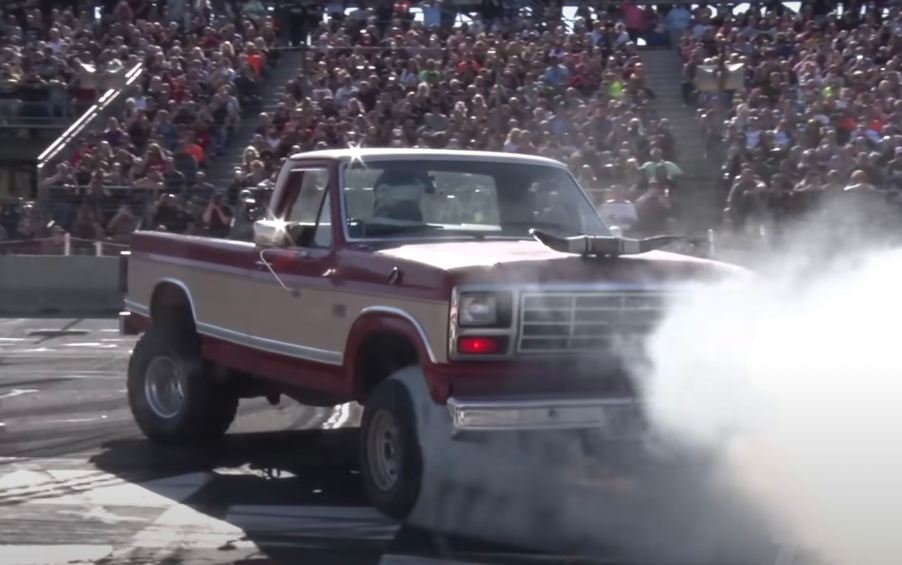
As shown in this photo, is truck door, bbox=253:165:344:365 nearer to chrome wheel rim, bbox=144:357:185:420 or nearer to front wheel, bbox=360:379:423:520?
front wheel, bbox=360:379:423:520

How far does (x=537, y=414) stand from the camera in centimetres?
701

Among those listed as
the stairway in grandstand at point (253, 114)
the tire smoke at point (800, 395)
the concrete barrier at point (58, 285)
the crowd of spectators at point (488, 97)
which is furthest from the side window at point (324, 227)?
the stairway in grandstand at point (253, 114)

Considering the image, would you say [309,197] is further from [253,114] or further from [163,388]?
[253,114]

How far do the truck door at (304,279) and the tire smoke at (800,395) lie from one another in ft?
6.14

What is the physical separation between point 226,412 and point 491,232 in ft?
8.39

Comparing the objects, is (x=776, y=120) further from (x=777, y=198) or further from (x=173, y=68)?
(x=173, y=68)

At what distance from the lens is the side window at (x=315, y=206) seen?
8495 mm

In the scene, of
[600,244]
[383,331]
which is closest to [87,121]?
[383,331]

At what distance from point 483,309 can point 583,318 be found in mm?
523

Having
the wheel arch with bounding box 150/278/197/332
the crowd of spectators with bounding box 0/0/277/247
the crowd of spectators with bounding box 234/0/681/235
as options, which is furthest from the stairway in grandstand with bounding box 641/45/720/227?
the wheel arch with bounding box 150/278/197/332

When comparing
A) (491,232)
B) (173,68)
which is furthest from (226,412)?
(173,68)

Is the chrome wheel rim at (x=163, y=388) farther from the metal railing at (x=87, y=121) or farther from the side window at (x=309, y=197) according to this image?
the metal railing at (x=87, y=121)

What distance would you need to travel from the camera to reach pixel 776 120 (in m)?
20.0

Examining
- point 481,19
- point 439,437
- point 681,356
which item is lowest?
point 439,437
